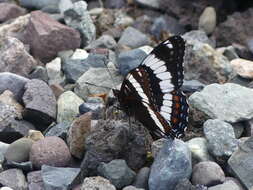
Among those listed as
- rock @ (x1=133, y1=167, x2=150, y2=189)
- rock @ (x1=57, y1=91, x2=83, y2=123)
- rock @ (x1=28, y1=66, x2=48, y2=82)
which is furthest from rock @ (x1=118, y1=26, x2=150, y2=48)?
rock @ (x1=133, y1=167, x2=150, y2=189)

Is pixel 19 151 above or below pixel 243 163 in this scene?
below

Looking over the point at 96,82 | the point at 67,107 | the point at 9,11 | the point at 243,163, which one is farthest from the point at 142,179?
the point at 9,11

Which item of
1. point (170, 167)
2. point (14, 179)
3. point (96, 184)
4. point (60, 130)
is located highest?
point (170, 167)

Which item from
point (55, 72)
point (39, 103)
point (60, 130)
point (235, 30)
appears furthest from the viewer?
point (235, 30)

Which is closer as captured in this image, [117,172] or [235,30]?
[117,172]

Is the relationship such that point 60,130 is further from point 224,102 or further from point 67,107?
point 224,102

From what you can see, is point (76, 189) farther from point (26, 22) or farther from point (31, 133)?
point (26, 22)

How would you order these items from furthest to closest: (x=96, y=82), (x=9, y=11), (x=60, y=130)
A: (x=9, y=11)
(x=96, y=82)
(x=60, y=130)
